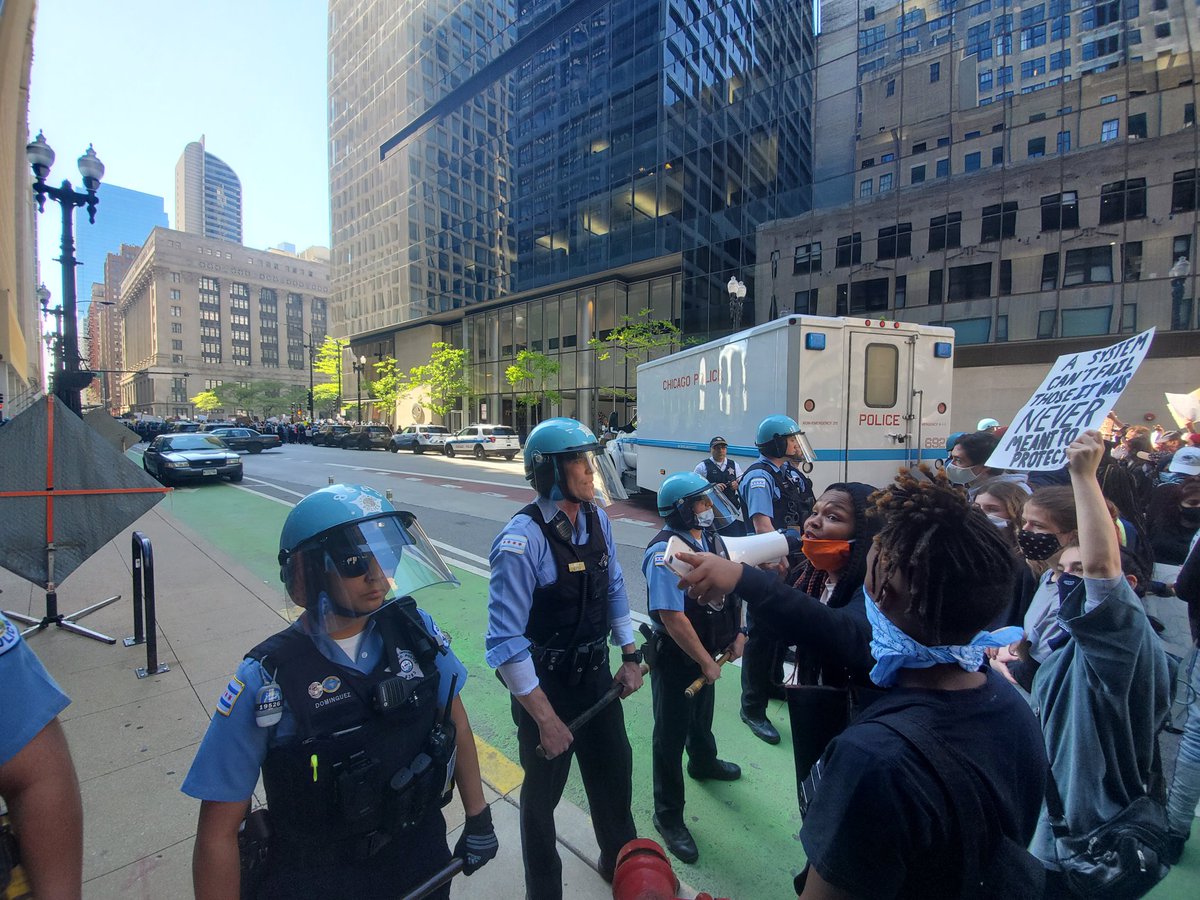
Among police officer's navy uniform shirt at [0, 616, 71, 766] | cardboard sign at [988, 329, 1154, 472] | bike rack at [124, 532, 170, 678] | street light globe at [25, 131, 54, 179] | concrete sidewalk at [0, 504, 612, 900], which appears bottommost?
concrete sidewalk at [0, 504, 612, 900]

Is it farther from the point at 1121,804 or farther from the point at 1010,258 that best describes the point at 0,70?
the point at 1010,258

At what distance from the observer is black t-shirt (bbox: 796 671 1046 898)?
0.98 metres

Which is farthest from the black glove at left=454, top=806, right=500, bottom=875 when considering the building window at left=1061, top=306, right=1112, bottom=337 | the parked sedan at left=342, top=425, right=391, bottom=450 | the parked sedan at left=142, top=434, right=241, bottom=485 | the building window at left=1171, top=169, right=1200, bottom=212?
the parked sedan at left=342, top=425, right=391, bottom=450

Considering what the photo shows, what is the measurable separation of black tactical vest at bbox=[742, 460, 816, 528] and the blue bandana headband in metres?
3.18

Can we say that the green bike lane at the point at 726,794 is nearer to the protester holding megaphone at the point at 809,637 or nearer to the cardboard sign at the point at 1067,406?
the protester holding megaphone at the point at 809,637

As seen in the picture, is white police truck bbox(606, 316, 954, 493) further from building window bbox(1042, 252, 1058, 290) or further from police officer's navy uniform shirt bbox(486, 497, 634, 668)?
building window bbox(1042, 252, 1058, 290)

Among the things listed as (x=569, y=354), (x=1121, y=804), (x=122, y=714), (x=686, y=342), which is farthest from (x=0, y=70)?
(x=569, y=354)

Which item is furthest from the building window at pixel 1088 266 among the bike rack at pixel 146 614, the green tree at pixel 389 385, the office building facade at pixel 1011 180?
the green tree at pixel 389 385

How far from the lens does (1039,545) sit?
8.45ft

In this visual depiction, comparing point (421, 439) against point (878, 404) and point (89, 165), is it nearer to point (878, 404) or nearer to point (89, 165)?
point (89, 165)

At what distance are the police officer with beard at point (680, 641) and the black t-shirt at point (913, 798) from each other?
1419mm

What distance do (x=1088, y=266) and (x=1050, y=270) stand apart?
1.07 meters

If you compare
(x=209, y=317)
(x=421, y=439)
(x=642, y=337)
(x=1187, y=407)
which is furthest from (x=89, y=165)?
(x=209, y=317)

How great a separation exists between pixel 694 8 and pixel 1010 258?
65.6 ft
